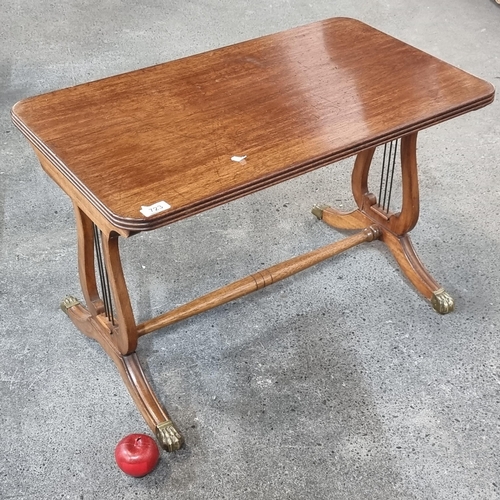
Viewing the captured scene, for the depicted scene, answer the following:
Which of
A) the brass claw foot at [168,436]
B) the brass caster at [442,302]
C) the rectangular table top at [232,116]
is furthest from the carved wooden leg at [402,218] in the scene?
the brass claw foot at [168,436]

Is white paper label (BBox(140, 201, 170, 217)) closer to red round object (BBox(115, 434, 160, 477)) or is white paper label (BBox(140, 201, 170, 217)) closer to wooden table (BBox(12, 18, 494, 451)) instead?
wooden table (BBox(12, 18, 494, 451))

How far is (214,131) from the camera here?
5.51 feet

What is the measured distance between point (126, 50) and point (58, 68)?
0.34 metres

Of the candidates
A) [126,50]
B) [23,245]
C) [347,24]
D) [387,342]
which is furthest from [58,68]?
[387,342]

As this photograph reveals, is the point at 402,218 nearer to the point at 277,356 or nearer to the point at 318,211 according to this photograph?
the point at 318,211

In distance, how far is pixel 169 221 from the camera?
1.42 meters

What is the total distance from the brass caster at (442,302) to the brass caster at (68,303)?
3.23 ft

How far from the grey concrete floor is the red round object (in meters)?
0.03

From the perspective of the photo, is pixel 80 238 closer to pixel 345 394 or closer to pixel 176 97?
pixel 176 97

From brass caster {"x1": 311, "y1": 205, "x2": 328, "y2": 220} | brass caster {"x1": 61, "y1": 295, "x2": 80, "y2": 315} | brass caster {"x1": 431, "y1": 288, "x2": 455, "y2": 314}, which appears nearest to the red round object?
brass caster {"x1": 61, "y1": 295, "x2": 80, "y2": 315}

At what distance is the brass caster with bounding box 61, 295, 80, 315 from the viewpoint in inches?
85.0

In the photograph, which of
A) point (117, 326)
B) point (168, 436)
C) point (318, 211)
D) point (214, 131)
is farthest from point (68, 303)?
point (318, 211)

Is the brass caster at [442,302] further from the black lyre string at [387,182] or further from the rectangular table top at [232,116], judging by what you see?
the rectangular table top at [232,116]

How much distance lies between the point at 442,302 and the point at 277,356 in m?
0.49
